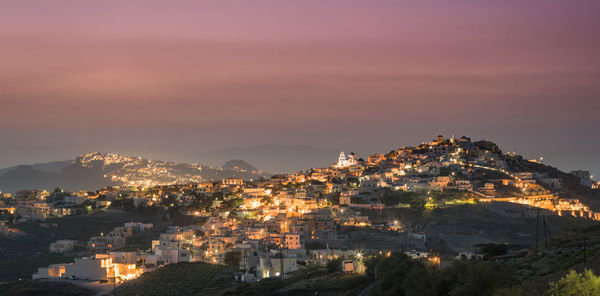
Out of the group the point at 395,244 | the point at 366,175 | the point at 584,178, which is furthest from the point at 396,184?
the point at 584,178

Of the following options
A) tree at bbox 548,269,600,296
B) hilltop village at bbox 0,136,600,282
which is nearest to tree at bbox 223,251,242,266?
hilltop village at bbox 0,136,600,282

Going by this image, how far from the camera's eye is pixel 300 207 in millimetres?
79625

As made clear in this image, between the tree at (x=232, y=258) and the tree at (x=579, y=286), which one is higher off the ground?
the tree at (x=579, y=286)

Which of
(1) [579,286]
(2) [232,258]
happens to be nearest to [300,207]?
(2) [232,258]

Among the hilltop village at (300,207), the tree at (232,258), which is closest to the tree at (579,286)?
the hilltop village at (300,207)

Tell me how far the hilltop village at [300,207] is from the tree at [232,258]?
0.28ft

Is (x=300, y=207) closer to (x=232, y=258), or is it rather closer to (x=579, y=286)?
(x=232, y=258)

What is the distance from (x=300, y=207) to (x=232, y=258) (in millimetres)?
25647

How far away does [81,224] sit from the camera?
8562 cm

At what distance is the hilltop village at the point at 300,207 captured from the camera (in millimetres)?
52125

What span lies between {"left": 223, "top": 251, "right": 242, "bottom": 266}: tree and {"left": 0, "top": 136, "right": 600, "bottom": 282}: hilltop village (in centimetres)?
8

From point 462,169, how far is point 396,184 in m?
12.3

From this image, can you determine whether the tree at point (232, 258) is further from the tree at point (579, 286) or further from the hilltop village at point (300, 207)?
the tree at point (579, 286)

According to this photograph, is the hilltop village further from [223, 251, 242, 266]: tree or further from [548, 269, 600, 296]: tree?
[548, 269, 600, 296]: tree
